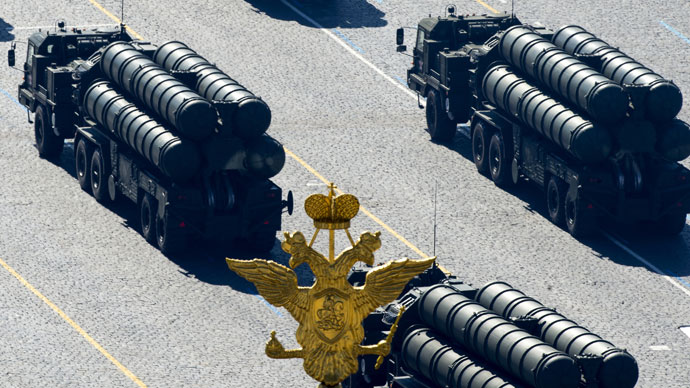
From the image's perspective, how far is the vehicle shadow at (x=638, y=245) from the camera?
50.0 meters

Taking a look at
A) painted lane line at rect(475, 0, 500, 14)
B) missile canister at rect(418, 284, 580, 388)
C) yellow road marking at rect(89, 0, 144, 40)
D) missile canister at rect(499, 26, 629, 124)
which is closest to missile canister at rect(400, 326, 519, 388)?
missile canister at rect(418, 284, 580, 388)

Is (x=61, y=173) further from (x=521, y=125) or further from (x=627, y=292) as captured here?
(x=627, y=292)

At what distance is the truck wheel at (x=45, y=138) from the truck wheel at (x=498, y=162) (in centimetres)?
1245

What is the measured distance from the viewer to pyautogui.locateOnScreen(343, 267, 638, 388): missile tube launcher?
33906 mm

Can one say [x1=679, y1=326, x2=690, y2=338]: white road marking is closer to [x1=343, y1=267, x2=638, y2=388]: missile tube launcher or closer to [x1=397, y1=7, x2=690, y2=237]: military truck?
[x1=397, y1=7, x2=690, y2=237]: military truck

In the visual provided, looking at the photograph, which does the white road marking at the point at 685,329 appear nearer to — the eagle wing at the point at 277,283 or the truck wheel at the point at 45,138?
the truck wheel at the point at 45,138

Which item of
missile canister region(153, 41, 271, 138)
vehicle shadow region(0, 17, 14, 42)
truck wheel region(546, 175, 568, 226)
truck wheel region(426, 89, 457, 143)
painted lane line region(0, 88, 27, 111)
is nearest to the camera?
missile canister region(153, 41, 271, 138)

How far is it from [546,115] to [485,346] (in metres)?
17.7

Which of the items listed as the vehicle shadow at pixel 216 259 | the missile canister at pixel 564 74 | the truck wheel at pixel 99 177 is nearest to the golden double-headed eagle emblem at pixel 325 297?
the vehicle shadow at pixel 216 259

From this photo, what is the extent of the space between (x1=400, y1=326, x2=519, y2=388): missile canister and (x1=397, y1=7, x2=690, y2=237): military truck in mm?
14567

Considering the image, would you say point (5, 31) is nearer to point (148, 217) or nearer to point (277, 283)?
point (148, 217)

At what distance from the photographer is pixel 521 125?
54656 mm

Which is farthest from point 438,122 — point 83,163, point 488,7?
point 488,7

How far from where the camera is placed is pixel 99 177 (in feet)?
174
